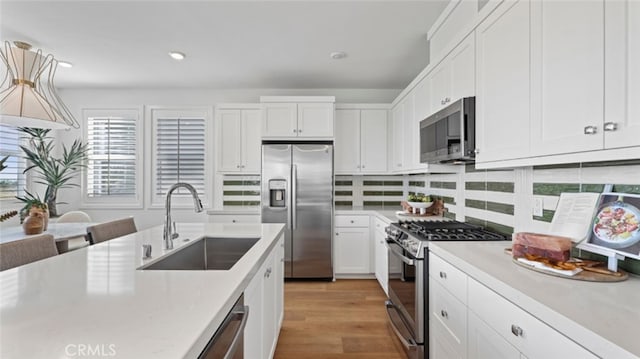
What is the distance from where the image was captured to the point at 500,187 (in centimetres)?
203

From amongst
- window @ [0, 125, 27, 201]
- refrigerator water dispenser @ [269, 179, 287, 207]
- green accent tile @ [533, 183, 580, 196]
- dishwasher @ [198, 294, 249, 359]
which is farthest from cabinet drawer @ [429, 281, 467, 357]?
window @ [0, 125, 27, 201]

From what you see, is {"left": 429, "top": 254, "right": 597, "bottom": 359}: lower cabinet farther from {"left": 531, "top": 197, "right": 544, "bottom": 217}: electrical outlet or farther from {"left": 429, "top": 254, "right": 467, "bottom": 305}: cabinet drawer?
{"left": 531, "top": 197, "right": 544, "bottom": 217}: electrical outlet

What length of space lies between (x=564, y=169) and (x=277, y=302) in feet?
6.45

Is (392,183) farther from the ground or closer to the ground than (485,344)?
farther from the ground

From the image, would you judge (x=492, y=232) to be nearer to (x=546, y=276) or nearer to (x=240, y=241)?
(x=546, y=276)

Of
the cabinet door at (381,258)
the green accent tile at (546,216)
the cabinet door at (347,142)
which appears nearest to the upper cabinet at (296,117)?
the cabinet door at (347,142)

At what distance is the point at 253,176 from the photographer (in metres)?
4.30

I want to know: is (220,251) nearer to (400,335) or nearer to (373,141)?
(400,335)

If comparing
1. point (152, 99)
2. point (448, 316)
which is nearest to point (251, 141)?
point (152, 99)

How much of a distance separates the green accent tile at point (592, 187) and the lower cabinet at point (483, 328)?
2.25ft

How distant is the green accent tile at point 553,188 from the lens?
A: 56.8 inches

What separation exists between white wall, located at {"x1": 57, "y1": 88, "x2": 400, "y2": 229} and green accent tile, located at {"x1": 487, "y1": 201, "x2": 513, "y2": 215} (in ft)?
8.63

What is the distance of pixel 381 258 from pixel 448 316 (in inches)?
70.1

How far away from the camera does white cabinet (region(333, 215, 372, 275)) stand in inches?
148
